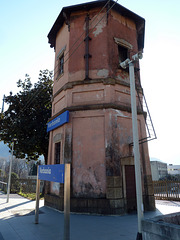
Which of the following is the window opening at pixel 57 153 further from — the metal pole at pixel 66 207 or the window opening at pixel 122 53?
the window opening at pixel 122 53

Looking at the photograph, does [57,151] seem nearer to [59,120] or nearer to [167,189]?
[59,120]

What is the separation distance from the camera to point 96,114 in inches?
396

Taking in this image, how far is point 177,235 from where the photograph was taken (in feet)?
10.8

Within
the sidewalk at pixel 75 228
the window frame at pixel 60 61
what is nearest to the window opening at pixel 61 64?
the window frame at pixel 60 61

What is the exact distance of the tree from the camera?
51.4 feet

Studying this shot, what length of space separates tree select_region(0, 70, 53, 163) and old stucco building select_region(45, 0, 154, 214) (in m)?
4.09

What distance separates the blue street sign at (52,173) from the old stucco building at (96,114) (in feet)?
8.52

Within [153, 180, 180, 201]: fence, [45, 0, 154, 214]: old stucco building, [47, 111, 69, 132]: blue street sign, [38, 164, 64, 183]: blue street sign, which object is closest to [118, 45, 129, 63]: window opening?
[45, 0, 154, 214]: old stucco building

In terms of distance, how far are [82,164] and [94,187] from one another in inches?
53.6

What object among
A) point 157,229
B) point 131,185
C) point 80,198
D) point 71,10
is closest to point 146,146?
point 131,185

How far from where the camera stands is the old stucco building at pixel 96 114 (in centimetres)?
908

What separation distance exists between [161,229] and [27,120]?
47.6 ft

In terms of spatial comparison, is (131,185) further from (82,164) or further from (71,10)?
(71,10)

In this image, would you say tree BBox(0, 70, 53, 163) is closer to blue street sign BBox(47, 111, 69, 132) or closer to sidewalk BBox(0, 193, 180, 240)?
blue street sign BBox(47, 111, 69, 132)
